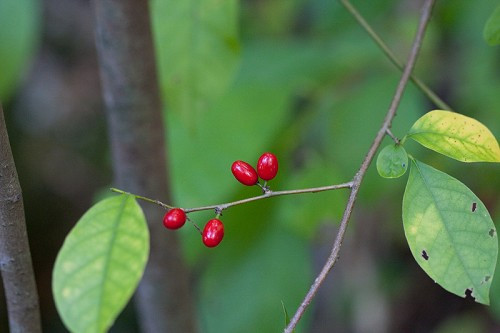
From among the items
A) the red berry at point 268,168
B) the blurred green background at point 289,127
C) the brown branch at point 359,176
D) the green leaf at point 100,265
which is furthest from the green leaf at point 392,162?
the blurred green background at point 289,127

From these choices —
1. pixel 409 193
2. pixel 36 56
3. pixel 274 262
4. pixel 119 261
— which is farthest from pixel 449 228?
pixel 36 56

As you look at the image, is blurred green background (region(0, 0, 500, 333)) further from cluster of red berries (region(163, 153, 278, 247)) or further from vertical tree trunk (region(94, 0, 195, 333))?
cluster of red berries (region(163, 153, 278, 247))

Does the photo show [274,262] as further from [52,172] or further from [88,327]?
[52,172]

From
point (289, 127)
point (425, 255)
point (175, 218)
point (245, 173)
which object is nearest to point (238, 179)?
point (245, 173)

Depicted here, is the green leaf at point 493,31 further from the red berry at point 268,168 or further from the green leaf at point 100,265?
the green leaf at point 100,265

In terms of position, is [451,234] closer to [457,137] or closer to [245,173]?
[457,137]

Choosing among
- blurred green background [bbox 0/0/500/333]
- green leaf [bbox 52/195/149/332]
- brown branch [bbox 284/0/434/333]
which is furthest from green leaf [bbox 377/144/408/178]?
blurred green background [bbox 0/0/500/333]

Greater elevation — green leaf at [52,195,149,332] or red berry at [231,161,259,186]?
green leaf at [52,195,149,332]
